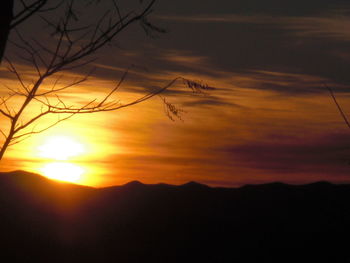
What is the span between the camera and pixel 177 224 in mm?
12789

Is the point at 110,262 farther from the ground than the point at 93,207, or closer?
closer

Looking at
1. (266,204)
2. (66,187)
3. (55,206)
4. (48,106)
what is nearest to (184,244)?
(266,204)

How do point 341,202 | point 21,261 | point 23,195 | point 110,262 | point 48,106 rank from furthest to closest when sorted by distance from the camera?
1. point 23,195
2. point 341,202
3. point 110,262
4. point 21,261
5. point 48,106

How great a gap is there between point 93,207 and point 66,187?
1.84 m

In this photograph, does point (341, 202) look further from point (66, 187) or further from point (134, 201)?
point (66, 187)

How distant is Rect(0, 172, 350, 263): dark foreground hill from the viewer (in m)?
11.8

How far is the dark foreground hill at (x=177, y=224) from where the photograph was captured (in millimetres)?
11797

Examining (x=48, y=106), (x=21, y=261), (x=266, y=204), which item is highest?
(x=266, y=204)

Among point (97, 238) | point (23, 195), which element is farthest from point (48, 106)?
point (23, 195)

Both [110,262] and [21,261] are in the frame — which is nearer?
[21,261]

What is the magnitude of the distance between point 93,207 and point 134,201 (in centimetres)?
92

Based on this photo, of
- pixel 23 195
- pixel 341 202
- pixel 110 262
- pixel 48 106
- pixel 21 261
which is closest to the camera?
pixel 48 106

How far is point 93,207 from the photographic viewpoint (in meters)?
14.1

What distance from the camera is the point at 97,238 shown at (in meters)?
12.1
